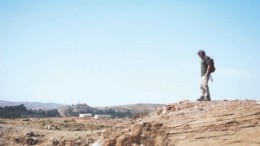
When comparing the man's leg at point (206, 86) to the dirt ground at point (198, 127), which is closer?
the dirt ground at point (198, 127)

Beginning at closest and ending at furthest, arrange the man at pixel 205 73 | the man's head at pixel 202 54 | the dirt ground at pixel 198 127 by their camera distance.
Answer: the dirt ground at pixel 198 127, the man at pixel 205 73, the man's head at pixel 202 54

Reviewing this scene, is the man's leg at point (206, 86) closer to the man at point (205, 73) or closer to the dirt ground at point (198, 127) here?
the man at point (205, 73)

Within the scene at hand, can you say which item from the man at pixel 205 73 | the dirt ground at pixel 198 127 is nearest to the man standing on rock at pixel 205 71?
the man at pixel 205 73

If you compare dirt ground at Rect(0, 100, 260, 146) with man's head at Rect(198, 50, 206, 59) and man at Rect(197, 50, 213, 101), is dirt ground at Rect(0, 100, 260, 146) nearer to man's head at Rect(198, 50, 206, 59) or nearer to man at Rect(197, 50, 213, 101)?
man at Rect(197, 50, 213, 101)

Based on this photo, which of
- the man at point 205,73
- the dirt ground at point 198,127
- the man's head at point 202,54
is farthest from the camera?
the man's head at point 202,54

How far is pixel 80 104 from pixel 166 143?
5636 centimetres

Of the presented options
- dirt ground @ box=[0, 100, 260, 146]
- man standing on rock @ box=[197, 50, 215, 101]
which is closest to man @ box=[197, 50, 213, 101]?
man standing on rock @ box=[197, 50, 215, 101]

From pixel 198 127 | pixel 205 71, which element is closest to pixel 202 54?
pixel 205 71

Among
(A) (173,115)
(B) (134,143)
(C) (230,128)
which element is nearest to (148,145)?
(B) (134,143)

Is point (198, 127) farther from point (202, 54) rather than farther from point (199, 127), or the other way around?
point (202, 54)

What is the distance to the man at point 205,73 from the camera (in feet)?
36.3

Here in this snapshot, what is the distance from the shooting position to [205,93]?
36.8ft

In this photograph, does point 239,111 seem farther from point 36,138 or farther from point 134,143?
point 36,138

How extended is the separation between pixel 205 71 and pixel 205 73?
0.26 ft
